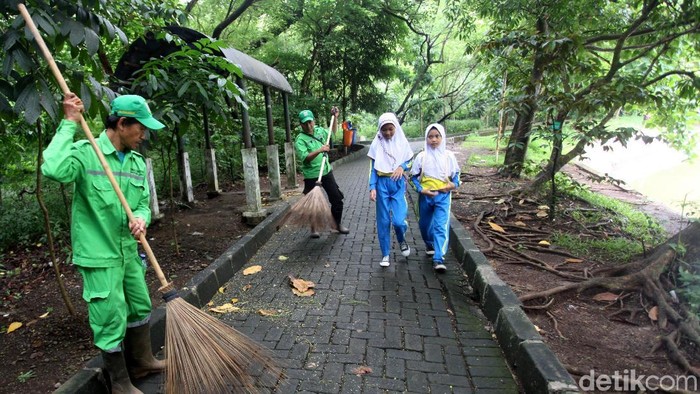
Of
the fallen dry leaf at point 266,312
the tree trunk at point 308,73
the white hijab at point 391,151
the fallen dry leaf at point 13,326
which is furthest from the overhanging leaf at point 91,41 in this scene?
the tree trunk at point 308,73

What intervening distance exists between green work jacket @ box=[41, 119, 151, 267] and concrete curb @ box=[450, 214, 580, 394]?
2.64 meters

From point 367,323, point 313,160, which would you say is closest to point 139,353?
point 367,323

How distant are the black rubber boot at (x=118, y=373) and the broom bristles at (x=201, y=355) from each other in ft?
1.00

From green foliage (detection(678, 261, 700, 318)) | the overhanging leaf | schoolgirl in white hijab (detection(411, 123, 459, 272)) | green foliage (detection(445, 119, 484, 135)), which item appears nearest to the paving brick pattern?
schoolgirl in white hijab (detection(411, 123, 459, 272))

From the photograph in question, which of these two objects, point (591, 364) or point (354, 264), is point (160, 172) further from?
point (591, 364)

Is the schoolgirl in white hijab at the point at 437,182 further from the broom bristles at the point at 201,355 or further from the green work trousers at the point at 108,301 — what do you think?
the green work trousers at the point at 108,301

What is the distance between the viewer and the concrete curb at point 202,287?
7.95 feet

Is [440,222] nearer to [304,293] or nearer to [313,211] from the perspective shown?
[304,293]

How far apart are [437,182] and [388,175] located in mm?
565

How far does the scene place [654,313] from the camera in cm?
329

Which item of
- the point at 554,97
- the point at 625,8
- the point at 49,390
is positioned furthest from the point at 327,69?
the point at 49,390

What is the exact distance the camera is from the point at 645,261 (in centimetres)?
393

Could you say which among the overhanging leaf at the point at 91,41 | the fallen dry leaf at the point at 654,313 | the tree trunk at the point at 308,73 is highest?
the tree trunk at the point at 308,73

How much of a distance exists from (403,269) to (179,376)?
283 cm
